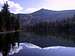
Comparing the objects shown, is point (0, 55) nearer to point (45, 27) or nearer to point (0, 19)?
point (0, 19)

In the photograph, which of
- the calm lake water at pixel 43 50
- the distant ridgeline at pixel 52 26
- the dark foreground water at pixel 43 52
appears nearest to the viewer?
the dark foreground water at pixel 43 52

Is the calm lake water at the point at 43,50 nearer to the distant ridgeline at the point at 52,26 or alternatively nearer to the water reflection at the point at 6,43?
the water reflection at the point at 6,43

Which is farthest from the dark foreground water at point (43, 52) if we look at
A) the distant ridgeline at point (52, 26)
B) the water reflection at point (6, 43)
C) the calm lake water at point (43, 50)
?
the distant ridgeline at point (52, 26)

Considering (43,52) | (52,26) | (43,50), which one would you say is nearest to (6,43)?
(43,50)

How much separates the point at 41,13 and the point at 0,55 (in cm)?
10279

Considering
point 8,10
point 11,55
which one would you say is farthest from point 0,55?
point 8,10

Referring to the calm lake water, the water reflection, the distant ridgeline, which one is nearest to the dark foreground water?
the calm lake water

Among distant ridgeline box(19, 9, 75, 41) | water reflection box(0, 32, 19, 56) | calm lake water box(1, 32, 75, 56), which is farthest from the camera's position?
distant ridgeline box(19, 9, 75, 41)

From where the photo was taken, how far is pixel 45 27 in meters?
65.4

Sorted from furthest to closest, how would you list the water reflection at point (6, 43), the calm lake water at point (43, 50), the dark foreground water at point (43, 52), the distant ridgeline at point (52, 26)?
the distant ridgeline at point (52, 26), the water reflection at point (6, 43), the calm lake water at point (43, 50), the dark foreground water at point (43, 52)

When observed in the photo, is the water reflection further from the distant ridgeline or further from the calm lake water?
the distant ridgeline

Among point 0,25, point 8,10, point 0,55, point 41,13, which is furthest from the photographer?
point 41,13

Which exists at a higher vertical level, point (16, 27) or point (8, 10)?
point (8, 10)

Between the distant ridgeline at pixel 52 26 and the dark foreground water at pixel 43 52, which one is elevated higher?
the dark foreground water at pixel 43 52
